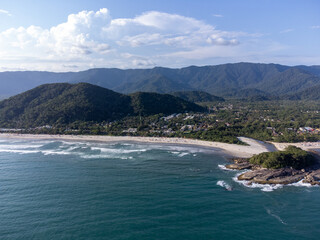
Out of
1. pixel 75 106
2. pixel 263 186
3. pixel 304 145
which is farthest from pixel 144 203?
pixel 75 106

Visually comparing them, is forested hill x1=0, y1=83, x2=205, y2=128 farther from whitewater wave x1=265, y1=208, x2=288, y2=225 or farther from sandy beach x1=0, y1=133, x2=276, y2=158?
whitewater wave x1=265, y1=208, x2=288, y2=225

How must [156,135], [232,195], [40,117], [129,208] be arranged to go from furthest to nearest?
[40,117] < [156,135] < [232,195] < [129,208]

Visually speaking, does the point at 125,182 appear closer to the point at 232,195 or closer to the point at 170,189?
the point at 170,189

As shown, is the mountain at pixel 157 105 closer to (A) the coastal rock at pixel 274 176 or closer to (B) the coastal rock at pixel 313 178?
(A) the coastal rock at pixel 274 176

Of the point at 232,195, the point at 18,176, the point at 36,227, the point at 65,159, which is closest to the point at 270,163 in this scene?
the point at 232,195

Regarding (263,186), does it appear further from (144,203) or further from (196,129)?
(196,129)

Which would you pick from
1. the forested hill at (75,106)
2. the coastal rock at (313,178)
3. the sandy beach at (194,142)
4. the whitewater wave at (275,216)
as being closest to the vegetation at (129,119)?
the forested hill at (75,106)
